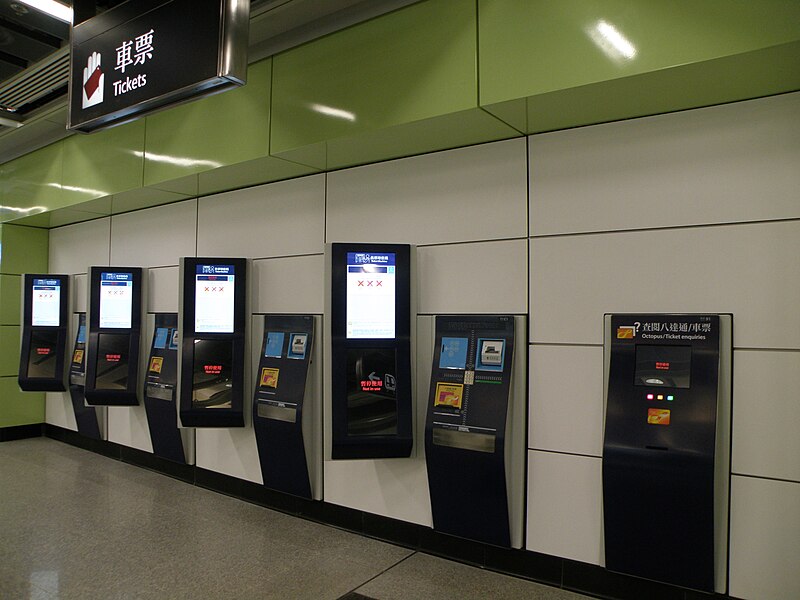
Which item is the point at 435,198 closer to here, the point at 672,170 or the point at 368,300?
the point at 368,300

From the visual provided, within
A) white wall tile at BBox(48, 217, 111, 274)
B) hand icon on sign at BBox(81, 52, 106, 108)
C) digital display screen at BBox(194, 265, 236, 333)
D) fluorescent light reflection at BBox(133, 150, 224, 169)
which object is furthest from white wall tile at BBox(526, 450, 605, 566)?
white wall tile at BBox(48, 217, 111, 274)

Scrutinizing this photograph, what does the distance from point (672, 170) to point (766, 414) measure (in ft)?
4.01

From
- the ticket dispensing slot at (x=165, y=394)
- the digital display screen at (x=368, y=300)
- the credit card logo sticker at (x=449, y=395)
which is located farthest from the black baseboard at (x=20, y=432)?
the credit card logo sticker at (x=449, y=395)

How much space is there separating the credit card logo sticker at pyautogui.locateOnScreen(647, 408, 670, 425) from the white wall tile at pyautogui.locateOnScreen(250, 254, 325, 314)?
2265 millimetres

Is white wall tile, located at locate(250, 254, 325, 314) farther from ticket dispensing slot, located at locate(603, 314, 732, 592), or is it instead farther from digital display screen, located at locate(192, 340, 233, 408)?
ticket dispensing slot, located at locate(603, 314, 732, 592)

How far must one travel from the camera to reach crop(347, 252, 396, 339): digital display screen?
351 centimetres

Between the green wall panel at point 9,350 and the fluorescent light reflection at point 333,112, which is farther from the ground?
the fluorescent light reflection at point 333,112

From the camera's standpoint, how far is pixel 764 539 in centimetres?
254

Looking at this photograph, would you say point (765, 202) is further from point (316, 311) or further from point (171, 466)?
point (171, 466)

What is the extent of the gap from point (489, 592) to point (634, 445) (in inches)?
43.2

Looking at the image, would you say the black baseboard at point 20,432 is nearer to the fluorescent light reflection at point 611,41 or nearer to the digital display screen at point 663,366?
the digital display screen at point 663,366

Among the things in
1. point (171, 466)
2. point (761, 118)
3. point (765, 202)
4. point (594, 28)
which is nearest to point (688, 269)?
point (765, 202)

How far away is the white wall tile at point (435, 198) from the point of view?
3.29 meters

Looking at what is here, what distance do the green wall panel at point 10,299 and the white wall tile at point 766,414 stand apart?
295 inches
